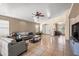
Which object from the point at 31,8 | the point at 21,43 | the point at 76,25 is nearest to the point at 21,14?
the point at 31,8

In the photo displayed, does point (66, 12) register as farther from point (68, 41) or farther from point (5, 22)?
point (5, 22)

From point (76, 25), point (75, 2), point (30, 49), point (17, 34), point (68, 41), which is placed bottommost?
point (30, 49)

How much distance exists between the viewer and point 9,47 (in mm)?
3242

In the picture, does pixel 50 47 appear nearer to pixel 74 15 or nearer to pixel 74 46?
pixel 74 46

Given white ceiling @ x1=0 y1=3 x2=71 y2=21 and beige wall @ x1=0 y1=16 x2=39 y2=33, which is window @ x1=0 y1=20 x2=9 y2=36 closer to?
beige wall @ x1=0 y1=16 x2=39 y2=33

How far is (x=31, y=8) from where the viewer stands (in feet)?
10.7

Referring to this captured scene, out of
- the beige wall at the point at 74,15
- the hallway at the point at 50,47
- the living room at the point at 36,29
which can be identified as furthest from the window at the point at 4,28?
the beige wall at the point at 74,15

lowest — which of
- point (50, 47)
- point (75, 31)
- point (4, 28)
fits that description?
point (50, 47)

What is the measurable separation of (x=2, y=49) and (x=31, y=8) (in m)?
1.45

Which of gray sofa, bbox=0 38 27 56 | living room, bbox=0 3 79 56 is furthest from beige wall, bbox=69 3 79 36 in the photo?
gray sofa, bbox=0 38 27 56

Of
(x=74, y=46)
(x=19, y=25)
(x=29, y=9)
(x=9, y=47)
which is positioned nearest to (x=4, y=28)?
(x=19, y=25)

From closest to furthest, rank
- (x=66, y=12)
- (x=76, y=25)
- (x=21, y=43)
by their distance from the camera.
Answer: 1. (x=66, y=12)
2. (x=21, y=43)
3. (x=76, y=25)

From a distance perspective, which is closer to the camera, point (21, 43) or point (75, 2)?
point (75, 2)

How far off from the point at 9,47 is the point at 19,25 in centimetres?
69
